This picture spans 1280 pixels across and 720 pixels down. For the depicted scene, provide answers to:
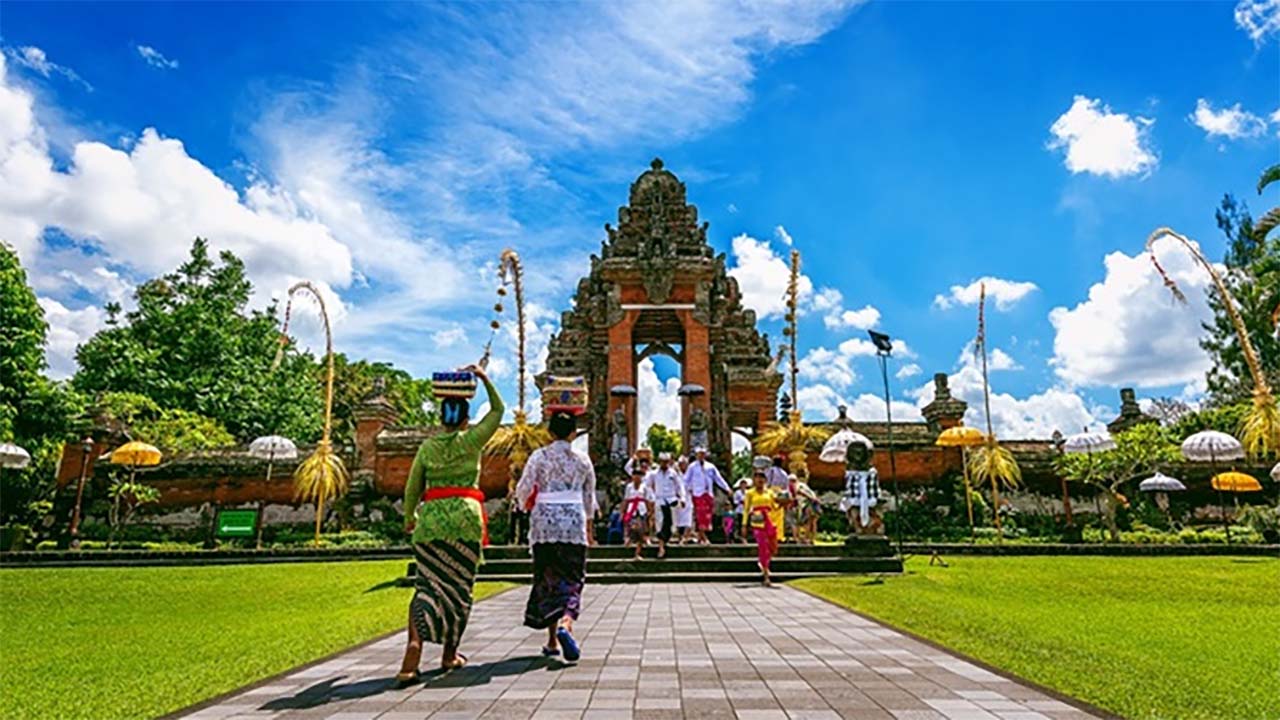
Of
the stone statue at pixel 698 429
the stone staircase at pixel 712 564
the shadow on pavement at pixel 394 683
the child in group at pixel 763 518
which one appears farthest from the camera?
the stone statue at pixel 698 429

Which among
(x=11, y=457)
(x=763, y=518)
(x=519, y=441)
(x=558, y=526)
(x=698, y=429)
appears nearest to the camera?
(x=558, y=526)

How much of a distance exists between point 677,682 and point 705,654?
1022mm

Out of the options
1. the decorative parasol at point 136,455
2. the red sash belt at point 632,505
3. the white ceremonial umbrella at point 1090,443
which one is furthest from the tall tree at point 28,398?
the white ceremonial umbrella at point 1090,443

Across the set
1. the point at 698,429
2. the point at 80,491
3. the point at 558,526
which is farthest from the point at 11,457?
the point at 558,526

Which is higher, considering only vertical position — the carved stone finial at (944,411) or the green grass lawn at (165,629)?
the carved stone finial at (944,411)

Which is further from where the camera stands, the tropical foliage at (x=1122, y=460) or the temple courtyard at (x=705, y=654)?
the tropical foliage at (x=1122, y=460)

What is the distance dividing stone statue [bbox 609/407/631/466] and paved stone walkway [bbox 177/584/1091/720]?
43.4 ft

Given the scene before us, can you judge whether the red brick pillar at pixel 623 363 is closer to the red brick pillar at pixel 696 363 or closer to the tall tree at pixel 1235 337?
the red brick pillar at pixel 696 363

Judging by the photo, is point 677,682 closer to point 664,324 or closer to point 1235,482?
point 664,324

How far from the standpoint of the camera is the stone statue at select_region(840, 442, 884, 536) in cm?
1375

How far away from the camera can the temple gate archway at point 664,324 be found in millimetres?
22562

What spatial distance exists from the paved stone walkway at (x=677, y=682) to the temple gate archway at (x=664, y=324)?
15.2m

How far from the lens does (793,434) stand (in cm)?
1841

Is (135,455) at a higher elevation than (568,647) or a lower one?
higher
